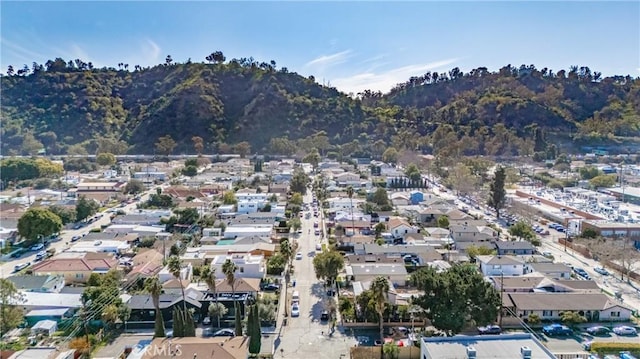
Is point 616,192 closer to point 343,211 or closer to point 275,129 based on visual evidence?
point 343,211

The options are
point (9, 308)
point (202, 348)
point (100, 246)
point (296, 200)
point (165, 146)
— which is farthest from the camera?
point (165, 146)

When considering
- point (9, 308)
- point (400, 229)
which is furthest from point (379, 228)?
point (9, 308)

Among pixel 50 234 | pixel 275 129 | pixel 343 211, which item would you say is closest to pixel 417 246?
pixel 343 211

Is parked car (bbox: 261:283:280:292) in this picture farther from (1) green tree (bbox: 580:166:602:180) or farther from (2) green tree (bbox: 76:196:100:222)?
(1) green tree (bbox: 580:166:602:180)

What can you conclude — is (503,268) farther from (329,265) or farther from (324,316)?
(324,316)

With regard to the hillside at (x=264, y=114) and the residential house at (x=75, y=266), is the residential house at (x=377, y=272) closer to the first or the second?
the residential house at (x=75, y=266)

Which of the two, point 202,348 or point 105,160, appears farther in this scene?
point 105,160

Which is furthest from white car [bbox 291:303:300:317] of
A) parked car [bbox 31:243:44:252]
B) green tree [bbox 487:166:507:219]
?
green tree [bbox 487:166:507:219]

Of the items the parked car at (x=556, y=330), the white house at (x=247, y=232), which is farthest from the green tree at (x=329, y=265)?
the parked car at (x=556, y=330)
